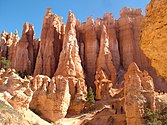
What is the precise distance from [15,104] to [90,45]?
2924 cm

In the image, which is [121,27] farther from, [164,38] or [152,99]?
[164,38]

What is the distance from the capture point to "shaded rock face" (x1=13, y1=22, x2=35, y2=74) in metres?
44.4

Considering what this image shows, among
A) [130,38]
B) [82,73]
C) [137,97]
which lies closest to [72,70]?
[82,73]

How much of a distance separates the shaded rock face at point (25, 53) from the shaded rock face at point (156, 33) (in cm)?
4075

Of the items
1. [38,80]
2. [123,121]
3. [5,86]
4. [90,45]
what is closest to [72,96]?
[38,80]

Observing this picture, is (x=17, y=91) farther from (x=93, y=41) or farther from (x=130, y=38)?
(x=130, y=38)

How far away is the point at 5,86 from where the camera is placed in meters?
21.0

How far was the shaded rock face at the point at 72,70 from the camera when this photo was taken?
30719 mm

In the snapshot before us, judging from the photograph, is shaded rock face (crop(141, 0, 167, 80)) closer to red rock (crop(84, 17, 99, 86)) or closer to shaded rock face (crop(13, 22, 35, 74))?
red rock (crop(84, 17, 99, 86))

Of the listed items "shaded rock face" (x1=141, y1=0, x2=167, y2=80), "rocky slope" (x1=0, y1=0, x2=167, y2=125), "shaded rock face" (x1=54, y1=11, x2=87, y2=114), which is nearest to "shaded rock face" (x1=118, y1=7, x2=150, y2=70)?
"rocky slope" (x1=0, y1=0, x2=167, y2=125)

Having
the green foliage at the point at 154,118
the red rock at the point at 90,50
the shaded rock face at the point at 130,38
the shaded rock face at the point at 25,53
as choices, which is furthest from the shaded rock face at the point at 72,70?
the green foliage at the point at 154,118

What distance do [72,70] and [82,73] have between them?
2371 mm

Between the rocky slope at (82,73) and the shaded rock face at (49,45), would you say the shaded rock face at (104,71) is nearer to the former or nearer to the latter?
the rocky slope at (82,73)

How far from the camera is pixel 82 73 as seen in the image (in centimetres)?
3806
